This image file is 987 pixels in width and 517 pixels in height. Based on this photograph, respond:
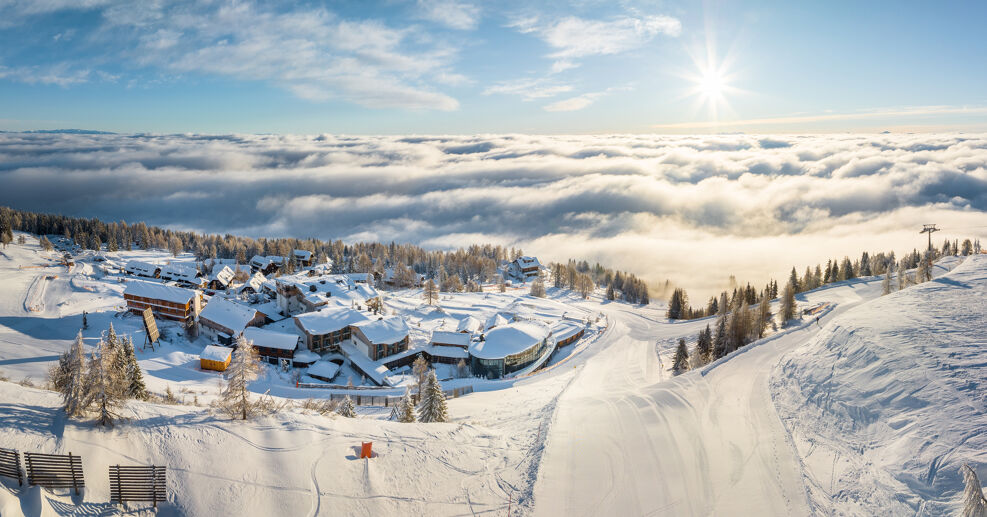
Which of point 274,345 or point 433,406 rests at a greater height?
point 433,406

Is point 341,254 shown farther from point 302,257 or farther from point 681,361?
point 681,361

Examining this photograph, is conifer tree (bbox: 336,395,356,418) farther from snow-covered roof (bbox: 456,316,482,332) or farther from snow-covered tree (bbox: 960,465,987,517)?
snow-covered roof (bbox: 456,316,482,332)

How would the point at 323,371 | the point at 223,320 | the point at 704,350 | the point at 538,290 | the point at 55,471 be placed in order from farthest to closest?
the point at 538,290, the point at 223,320, the point at 704,350, the point at 323,371, the point at 55,471

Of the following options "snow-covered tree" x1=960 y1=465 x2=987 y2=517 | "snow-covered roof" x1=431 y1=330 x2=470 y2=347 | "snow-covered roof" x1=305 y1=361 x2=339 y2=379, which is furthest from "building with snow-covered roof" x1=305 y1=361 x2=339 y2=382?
"snow-covered tree" x1=960 y1=465 x2=987 y2=517

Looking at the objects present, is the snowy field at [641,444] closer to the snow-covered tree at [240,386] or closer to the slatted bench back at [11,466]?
the slatted bench back at [11,466]

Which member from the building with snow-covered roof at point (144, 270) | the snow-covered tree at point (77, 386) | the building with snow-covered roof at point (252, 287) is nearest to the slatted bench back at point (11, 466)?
the snow-covered tree at point (77, 386)

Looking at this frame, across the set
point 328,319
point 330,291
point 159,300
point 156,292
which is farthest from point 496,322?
point 156,292
